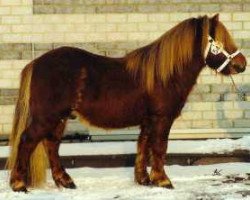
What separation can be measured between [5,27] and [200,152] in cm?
431

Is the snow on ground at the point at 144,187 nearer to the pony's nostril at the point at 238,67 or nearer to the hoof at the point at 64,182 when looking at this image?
the hoof at the point at 64,182

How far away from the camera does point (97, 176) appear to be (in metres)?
7.15

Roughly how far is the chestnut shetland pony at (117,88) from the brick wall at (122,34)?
157 inches

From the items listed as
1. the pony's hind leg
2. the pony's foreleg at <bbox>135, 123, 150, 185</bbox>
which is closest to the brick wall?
the pony's foreleg at <bbox>135, 123, 150, 185</bbox>

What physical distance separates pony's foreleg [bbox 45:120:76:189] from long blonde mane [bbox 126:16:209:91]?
1026 millimetres

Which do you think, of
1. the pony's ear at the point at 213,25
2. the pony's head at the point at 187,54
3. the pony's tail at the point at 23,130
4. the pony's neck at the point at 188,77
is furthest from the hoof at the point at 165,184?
the pony's ear at the point at 213,25

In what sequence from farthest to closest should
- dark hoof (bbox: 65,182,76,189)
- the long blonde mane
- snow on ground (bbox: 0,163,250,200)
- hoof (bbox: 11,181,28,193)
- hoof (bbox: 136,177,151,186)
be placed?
hoof (bbox: 136,177,151,186) → dark hoof (bbox: 65,182,76,189) → the long blonde mane → hoof (bbox: 11,181,28,193) → snow on ground (bbox: 0,163,250,200)

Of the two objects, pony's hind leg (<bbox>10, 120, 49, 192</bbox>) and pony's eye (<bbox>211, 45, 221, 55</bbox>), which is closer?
pony's hind leg (<bbox>10, 120, 49, 192</bbox>)

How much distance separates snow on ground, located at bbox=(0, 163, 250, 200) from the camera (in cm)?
589

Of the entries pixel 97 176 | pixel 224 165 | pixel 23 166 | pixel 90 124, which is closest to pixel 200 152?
pixel 224 165

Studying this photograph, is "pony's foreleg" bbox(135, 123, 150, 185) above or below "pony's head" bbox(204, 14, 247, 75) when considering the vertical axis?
below

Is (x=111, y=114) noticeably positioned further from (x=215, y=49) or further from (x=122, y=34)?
(x=122, y=34)

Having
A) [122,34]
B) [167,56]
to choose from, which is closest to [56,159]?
[167,56]

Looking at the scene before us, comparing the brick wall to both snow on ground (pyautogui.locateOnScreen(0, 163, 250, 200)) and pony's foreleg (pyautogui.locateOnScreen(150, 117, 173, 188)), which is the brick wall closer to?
snow on ground (pyautogui.locateOnScreen(0, 163, 250, 200))
